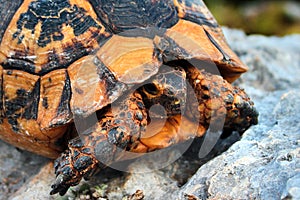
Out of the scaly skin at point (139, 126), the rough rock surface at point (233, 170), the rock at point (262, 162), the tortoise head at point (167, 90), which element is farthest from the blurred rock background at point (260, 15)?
the tortoise head at point (167, 90)

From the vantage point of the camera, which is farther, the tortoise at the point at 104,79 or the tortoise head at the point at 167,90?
the tortoise head at the point at 167,90

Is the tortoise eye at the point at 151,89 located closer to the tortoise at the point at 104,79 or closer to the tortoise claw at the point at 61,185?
the tortoise at the point at 104,79

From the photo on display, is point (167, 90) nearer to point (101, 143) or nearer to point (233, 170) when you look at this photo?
point (101, 143)

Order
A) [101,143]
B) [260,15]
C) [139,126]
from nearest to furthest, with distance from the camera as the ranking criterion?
[101,143] < [139,126] < [260,15]

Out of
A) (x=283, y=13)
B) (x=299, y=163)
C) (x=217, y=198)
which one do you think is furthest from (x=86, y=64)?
(x=283, y=13)

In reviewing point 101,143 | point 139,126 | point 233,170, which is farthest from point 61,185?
point 233,170

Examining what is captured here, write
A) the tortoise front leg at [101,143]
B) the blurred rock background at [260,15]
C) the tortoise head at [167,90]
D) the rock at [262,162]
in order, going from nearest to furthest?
the rock at [262,162] → the tortoise front leg at [101,143] → the tortoise head at [167,90] → the blurred rock background at [260,15]

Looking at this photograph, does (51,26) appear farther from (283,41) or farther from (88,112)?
(283,41)
